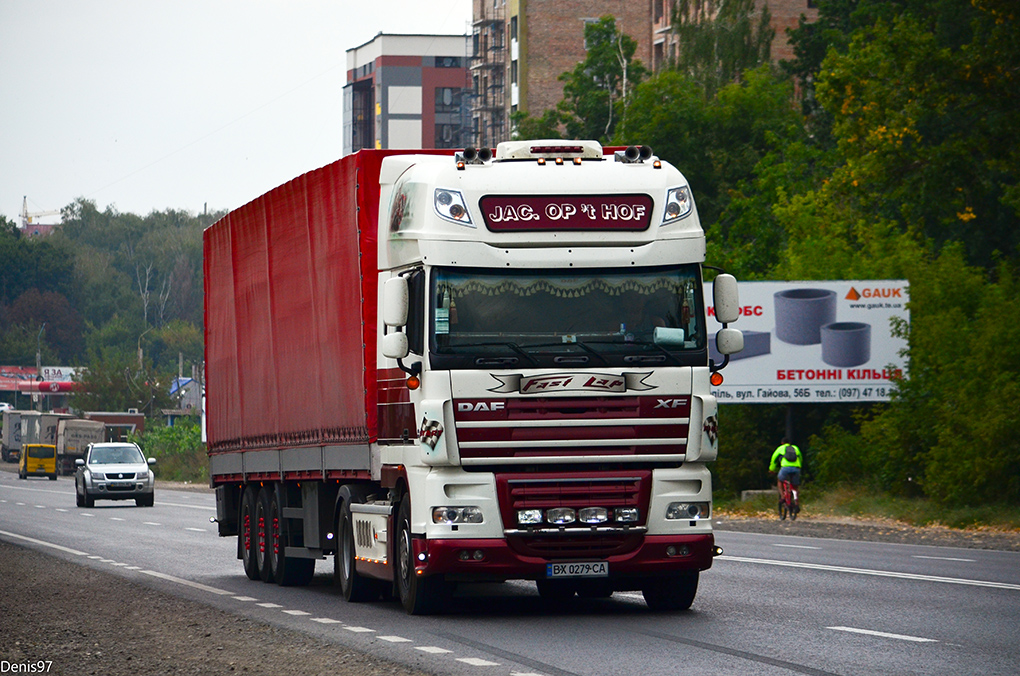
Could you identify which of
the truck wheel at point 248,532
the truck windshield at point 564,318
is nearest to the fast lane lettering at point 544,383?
the truck windshield at point 564,318

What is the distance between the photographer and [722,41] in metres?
74.2

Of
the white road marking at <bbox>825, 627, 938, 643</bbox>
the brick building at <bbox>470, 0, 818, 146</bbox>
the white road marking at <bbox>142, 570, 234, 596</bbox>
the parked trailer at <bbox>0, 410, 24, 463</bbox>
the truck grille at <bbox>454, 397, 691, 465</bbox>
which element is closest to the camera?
the white road marking at <bbox>825, 627, 938, 643</bbox>

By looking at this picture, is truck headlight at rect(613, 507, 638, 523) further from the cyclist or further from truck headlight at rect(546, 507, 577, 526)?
the cyclist

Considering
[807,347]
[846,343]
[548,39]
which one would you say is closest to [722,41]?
[548,39]

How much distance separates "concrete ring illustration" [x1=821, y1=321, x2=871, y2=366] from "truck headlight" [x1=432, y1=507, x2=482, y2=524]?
3180 centimetres

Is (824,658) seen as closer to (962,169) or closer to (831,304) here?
(962,169)

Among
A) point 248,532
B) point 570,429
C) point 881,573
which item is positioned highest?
point 570,429

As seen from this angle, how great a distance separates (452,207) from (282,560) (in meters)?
6.50

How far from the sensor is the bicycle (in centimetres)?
3934

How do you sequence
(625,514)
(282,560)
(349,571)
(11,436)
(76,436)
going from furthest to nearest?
(11,436) < (76,436) < (282,560) < (349,571) < (625,514)

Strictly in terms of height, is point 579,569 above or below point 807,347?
below

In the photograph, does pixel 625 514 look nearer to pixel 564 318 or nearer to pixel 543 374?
pixel 543 374

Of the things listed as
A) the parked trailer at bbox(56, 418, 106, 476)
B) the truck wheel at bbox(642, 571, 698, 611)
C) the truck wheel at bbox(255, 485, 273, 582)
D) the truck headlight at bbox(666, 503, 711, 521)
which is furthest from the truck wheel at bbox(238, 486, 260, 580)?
the parked trailer at bbox(56, 418, 106, 476)

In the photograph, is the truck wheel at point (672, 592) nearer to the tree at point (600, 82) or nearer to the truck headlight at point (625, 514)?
the truck headlight at point (625, 514)
